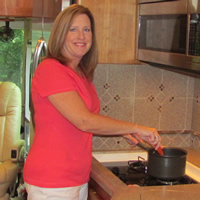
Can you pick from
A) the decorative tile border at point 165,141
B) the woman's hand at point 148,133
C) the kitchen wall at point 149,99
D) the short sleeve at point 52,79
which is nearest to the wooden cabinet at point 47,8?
the kitchen wall at point 149,99

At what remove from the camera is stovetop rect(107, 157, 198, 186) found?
6.24 feet

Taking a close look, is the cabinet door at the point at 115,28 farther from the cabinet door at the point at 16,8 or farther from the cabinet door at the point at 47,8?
the cabinet door at the point at 16,8

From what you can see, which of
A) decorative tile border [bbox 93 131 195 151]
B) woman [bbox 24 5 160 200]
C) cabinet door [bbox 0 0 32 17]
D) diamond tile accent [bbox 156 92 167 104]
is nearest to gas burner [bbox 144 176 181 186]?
woman [bbox 24 5 160 200]

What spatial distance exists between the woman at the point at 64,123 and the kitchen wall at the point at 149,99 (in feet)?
1.85

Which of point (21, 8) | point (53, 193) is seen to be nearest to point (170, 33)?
point (53, 193)

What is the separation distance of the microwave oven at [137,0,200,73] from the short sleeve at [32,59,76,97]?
0.44 meters

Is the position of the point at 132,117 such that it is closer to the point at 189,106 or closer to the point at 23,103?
A: the point at 189,106

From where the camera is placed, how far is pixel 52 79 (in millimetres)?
1606

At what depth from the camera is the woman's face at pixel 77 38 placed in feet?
5.66

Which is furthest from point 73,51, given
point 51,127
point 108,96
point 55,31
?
point 108,96

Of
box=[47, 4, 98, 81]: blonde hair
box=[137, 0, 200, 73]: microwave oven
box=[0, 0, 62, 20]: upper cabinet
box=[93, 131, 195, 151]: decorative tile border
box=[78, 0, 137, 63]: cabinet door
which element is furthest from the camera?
box=[0, 0, 62, 20]: upper cabinet

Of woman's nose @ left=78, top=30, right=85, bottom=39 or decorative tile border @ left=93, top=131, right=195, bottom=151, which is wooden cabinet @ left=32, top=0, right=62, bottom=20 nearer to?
woman's nose @ left=78, top=30, right=85, bottom=39

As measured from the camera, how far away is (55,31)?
1.71 metres

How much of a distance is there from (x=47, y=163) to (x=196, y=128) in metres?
1.06
